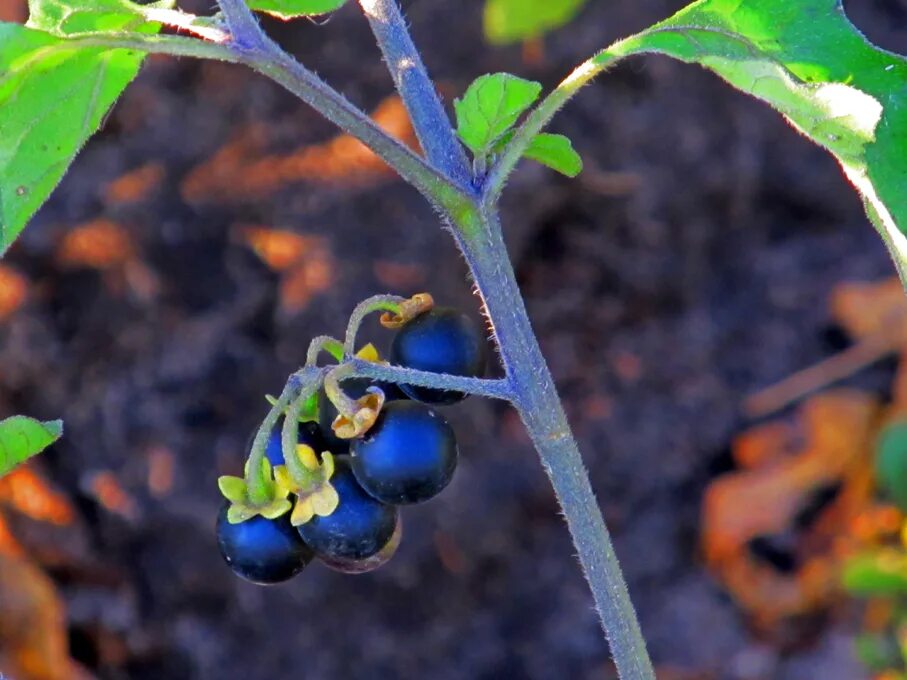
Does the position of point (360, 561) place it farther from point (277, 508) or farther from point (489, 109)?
point (489, 109)

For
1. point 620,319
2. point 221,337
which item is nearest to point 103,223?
point 221,337

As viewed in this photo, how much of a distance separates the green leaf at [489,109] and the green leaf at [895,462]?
2.67 m

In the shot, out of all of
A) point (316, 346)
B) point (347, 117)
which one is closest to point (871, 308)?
point (316, 346)

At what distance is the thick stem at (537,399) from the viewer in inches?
47.1

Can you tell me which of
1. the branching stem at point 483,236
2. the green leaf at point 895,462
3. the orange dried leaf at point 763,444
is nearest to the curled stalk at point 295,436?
the branching stem at point 483,236

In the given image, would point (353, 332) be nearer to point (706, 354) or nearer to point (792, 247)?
point (706, 354)

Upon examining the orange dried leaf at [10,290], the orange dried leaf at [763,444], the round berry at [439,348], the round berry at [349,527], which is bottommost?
the orange dried leaf at [763,444]

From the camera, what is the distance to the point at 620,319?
13.1ft

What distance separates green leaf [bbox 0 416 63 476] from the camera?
1.25 metres

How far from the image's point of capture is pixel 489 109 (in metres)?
1.25

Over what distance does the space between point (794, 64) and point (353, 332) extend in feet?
1.86

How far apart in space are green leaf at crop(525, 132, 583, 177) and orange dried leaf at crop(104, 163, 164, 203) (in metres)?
2.61

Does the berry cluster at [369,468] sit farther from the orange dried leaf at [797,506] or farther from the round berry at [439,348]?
the orange dried leaf at [797,506]

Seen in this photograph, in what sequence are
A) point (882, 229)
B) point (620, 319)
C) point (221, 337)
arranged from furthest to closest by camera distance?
point (620, 319) < point (221, 337) < point (882, 229)
